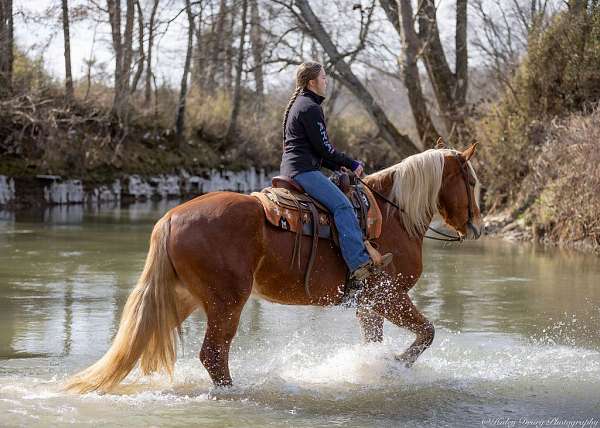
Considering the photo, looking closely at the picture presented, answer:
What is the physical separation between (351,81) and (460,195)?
1491cm

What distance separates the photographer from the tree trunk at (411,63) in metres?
20.7

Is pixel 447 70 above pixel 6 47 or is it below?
below

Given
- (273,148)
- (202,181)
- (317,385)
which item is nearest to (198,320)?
(317,385)

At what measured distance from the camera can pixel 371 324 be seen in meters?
6.62

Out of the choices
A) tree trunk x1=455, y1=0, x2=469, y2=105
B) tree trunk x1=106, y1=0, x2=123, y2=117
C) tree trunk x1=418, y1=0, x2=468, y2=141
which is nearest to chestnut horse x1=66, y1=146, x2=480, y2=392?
tree trunk x1=418, y1=0, x2=468, y2=141

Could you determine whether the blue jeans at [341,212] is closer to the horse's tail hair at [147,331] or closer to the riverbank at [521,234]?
the horse's tail hair at [147,331]

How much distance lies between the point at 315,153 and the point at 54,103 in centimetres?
2063

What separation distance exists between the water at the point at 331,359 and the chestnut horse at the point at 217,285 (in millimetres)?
253

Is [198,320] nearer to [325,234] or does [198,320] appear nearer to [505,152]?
[325,234]

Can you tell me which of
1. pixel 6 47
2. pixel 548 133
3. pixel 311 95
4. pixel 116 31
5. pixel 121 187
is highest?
pixel 116 31

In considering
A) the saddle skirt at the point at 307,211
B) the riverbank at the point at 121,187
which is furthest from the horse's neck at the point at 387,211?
the riverbank at the point at 121,187

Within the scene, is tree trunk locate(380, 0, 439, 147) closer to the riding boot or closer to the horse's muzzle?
the horse's muzzle

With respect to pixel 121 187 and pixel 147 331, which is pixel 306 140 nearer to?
pixel 147 331

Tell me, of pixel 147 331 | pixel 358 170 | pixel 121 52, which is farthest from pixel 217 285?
pixel 121 52
